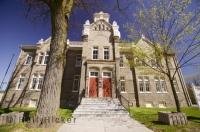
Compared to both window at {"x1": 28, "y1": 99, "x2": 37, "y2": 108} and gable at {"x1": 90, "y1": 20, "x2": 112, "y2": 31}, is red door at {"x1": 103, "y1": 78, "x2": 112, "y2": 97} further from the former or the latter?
window at {"x1": 28, "y1": 99, "x2": 37, "y2": 108}

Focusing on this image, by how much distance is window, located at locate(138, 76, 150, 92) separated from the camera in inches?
927

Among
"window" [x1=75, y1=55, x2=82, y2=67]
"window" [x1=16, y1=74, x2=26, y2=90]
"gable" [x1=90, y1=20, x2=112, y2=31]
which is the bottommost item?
"window" [x1=16, y1=74, x2=26, y2=90]

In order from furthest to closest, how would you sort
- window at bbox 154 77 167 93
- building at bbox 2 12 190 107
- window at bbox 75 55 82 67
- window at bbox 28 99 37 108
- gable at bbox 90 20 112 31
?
1. window at bbox 75 55 82 67
2. gable at bbox 90 20 112 31
3. window at bbox 154 77 167 93
4. window at bbox 28 99 37 108
5. building at bbox 2 12 190 107

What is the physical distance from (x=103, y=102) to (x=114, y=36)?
373 inches

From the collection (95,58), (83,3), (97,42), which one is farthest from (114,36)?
(83,3)

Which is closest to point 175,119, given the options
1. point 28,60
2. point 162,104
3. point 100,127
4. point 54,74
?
point 100,127

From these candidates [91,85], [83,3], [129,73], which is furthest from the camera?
[129,73]

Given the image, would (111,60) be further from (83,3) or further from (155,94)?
(83,3)

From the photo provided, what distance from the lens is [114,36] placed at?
23.0m

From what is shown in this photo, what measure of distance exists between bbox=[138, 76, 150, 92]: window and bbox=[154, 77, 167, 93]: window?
1.25 m

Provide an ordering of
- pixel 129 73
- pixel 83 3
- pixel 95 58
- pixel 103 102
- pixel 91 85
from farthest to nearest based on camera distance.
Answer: pixel 129 73 < pixel 95 58 < pixel 91 85 < pixel 103 102 < pixel 83 3

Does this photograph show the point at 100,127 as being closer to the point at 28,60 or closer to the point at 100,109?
the point at 100,109

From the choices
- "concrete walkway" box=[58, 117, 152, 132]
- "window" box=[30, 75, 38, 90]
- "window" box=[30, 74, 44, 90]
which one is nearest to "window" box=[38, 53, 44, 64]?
"window" box=[30, 74, 44, 90]

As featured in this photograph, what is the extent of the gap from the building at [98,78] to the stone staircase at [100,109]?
2823 millimetres
